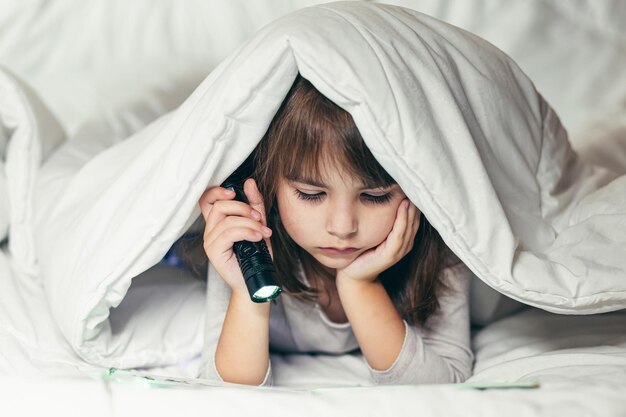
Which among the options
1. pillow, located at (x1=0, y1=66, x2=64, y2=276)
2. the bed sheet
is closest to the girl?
the bed sheet

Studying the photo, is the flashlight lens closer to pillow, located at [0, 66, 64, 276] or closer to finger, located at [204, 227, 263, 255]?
finger, located at [204, 227, 263, 255]

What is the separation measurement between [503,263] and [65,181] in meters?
0.67

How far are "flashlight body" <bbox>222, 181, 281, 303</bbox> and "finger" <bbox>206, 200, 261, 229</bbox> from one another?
0.03 m

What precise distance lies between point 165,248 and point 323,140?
21cm

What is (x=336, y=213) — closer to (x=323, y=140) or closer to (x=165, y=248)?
(x=323, y=140)

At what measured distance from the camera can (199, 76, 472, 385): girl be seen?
3.29 ft

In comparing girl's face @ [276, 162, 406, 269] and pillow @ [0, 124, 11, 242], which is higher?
girl's face @ [276, 162, 406, 269]

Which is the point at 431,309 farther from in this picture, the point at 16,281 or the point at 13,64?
the point at 13,64

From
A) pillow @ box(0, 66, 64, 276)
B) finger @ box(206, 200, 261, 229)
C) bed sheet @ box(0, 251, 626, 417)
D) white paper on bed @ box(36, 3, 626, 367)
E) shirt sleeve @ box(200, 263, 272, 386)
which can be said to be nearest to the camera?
bed sheet @ box(0, 251, 626, 417)

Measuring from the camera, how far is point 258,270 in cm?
98

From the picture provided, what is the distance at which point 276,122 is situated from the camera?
40.7 inches

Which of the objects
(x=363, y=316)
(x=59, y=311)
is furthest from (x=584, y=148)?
(x=59, y=311)

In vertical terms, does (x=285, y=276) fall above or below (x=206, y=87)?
below

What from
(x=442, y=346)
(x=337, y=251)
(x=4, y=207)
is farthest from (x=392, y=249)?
(x=4, y=207)
